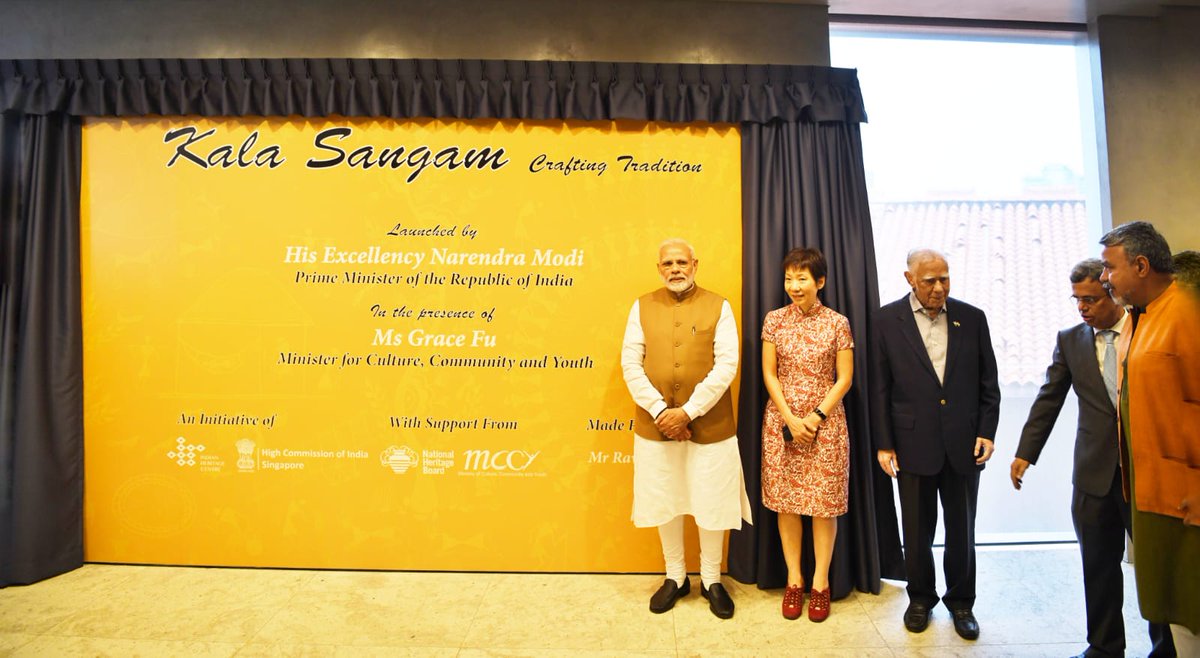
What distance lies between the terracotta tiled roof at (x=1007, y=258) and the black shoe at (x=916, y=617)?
1.75 metres

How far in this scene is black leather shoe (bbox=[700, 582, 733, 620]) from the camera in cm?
260

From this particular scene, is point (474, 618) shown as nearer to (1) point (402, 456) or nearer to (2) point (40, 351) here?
(1) point (402, 456)

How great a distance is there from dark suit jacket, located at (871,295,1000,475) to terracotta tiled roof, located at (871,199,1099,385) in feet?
3.42

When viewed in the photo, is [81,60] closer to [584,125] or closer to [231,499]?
[231,499]

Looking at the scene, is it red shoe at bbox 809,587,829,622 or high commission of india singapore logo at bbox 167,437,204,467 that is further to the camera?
high commission of india singapore logo at bbox 167,437,204,467

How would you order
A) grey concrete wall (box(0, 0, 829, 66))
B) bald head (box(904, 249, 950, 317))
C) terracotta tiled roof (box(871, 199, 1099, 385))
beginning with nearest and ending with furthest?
bald head (box(904, 249, 950, 317)) < grey concrete wall (box(0, 0, 829, 66)) < terracotta tiled roof (box(871, 199, 1099, 385))

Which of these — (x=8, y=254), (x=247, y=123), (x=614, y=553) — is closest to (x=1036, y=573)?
(x=614, y=553)

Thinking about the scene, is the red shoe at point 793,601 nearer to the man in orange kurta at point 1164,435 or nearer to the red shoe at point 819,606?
the red shoe at point 819,606

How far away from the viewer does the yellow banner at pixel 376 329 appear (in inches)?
122

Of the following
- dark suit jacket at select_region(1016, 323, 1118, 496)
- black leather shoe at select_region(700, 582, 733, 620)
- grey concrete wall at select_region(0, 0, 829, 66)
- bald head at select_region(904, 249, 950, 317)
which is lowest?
black leather shoe at select_region(700, 582, 733, 620)

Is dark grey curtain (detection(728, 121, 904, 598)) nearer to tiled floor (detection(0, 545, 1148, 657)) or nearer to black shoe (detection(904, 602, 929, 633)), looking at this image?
tiled floor (detection(0, 545, 1148, 657))

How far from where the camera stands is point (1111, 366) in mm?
2143

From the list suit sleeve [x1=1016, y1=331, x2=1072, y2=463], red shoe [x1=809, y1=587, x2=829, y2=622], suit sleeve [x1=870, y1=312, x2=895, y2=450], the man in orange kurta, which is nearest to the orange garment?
the man in orange kurta

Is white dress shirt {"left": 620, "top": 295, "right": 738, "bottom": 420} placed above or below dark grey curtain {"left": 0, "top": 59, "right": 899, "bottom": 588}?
below
